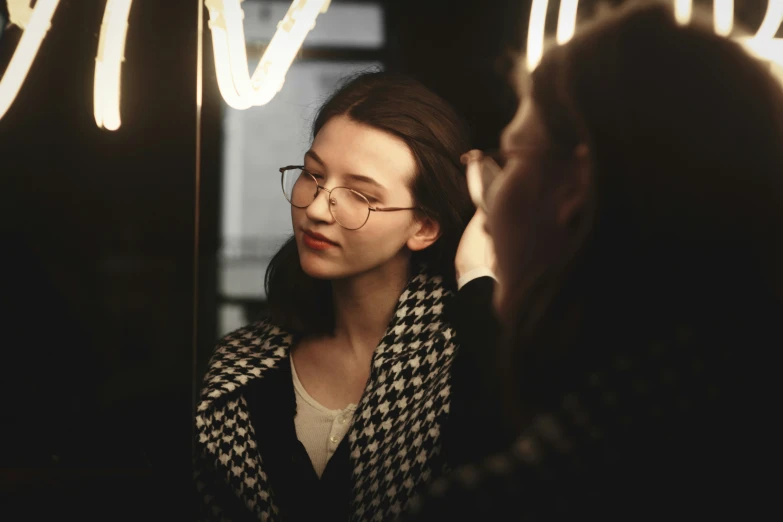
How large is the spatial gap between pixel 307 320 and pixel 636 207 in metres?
0.97

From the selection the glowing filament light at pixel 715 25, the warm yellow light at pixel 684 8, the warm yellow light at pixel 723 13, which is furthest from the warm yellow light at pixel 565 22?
the warm yellow light at pixel 723 13

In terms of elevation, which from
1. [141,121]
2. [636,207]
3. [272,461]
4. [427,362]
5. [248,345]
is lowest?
[272,461]

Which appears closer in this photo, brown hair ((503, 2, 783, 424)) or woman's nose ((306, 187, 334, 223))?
brown hair ((503, 2, 783, 424))

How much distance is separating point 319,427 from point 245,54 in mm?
825

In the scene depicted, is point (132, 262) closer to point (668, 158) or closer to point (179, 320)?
point (179, 320)

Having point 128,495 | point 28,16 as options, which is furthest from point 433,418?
point 28,16

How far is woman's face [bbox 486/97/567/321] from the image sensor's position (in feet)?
2.93

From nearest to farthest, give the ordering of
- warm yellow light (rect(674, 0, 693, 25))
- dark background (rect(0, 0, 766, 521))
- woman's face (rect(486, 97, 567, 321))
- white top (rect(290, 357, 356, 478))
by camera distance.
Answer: woman's face (rect(486, 97, 567, 321)), warm yellow light (rect(674, 0, 693, 25)), white top (rect(290, 357, 356, 478)), dark background (rect(0, 0, 766, 521))

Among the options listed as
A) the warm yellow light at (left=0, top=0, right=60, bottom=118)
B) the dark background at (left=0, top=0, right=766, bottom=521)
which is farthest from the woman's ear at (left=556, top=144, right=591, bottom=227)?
the warm yellow light at (left=0, top=0, right=60, bottom=118)

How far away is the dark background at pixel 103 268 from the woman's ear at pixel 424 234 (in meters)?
0.53

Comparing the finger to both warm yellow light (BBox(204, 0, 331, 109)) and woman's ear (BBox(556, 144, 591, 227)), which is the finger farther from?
woman's ear (BBox(556, 144, 591, 227))

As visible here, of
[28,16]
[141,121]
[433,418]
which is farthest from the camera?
[141,121]

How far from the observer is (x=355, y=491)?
4.40 ft

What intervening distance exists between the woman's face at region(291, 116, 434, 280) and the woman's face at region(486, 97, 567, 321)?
0.44 meters
